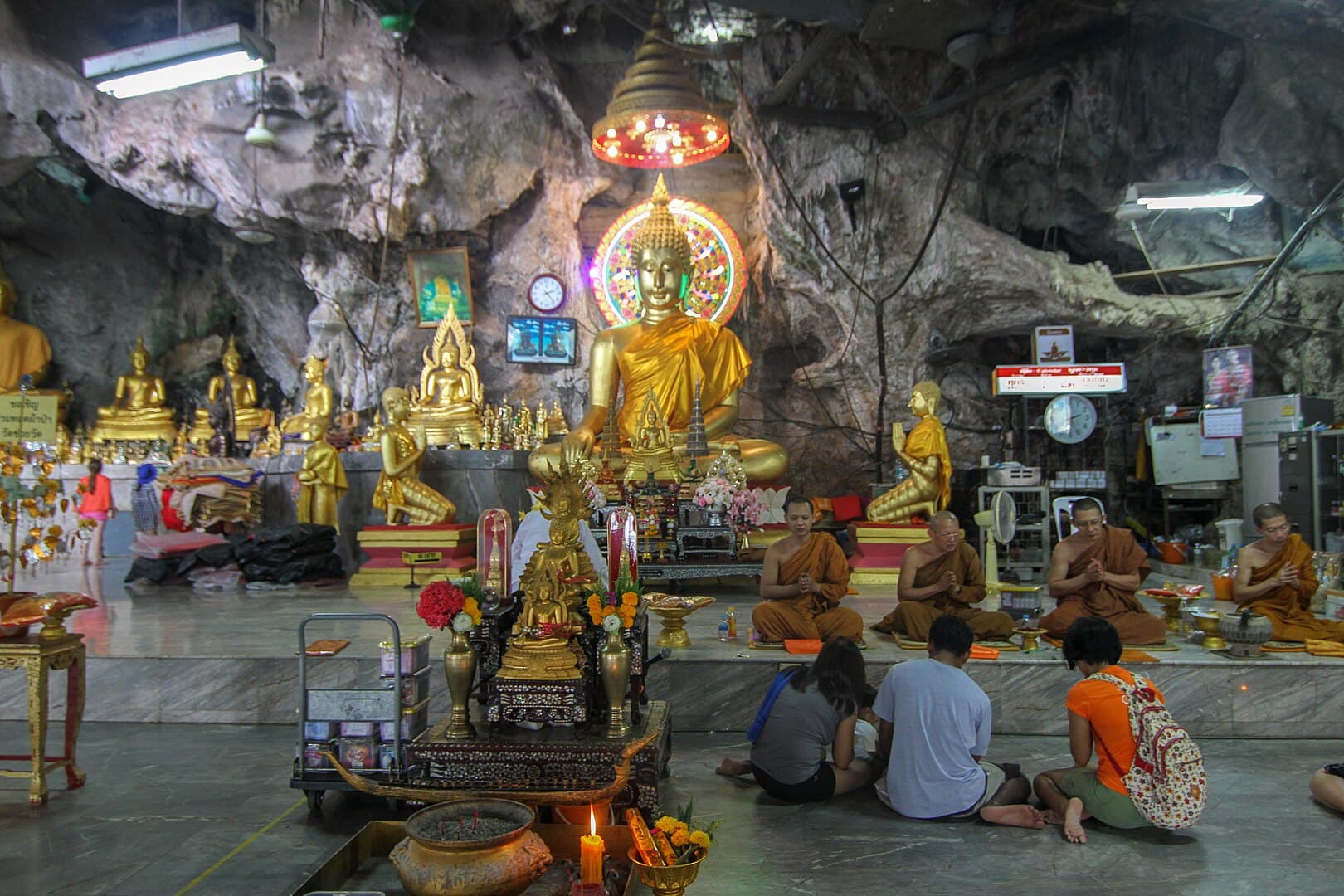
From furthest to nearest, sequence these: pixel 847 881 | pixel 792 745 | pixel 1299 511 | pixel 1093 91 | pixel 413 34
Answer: pixel 413 34 → pixel 1093 91 → pixel 1299 511 → pixel 792 745 → pixel 847 881

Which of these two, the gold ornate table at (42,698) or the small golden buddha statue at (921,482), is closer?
the gold ornate table at (42,698)

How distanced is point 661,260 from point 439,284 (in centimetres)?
336

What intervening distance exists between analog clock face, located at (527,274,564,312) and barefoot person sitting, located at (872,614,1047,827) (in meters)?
8.85

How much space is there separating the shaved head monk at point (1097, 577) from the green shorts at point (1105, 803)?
1.90 meters

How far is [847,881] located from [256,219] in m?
10.7

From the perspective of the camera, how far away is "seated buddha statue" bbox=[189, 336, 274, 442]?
12602 millimetres

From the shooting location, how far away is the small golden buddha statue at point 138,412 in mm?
12594

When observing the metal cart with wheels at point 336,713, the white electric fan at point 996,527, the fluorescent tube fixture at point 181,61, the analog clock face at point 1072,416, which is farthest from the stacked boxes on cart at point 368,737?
the analog clock face at point 1072,416

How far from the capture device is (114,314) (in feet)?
44.2

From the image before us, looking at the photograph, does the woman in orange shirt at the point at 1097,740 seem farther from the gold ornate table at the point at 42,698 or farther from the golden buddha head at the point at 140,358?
the golden buddha head at the point at 140,358

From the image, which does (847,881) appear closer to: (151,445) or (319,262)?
(319,262)

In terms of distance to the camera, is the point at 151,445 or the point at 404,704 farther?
the point at 151,445

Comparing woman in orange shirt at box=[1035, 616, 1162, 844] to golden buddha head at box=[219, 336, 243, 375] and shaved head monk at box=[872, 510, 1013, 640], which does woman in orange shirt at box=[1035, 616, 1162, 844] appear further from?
golden buddha head at box=[219, 336, 243, 375]

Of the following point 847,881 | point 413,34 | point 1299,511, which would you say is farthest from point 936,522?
point 413,34
